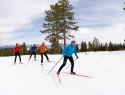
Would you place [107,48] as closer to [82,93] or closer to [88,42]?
[88,42]

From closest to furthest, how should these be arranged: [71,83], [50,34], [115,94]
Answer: [115,94]
[71,83]
[50,34]

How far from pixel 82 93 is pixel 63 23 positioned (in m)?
27.7

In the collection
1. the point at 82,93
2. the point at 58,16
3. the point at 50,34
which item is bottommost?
the point at 82,93

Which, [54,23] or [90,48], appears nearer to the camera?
[54,23]

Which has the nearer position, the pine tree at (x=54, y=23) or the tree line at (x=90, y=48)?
the pine tree at (x=54, y=23)

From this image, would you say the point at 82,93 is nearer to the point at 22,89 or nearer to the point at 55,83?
the point at 55,83

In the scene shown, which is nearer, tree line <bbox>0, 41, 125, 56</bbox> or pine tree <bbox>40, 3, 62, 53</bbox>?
pine tree <bbox>40, 3, 62, 53</bbox>

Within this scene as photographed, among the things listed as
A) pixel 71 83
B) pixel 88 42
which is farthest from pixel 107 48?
pixel 71 83

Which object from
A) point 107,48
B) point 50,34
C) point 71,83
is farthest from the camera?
point 107,48

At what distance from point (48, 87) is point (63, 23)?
26775mm

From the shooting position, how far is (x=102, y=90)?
6422 mm

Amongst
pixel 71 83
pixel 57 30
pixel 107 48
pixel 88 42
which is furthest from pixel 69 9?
pixel 88 42

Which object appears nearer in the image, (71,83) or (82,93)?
(82,93)

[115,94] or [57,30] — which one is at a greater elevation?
[57,30]
